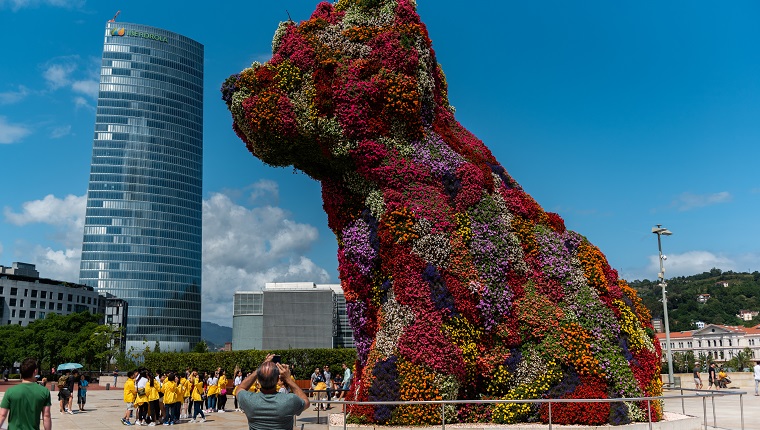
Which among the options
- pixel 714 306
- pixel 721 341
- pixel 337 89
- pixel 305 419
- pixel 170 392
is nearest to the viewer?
pixel 337 89

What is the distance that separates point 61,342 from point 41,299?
195 ft

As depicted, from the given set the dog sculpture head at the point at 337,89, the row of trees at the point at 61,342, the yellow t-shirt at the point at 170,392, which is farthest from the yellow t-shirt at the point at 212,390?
the row of trees at the point at 61,342

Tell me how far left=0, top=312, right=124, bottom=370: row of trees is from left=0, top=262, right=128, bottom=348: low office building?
36.3 meters

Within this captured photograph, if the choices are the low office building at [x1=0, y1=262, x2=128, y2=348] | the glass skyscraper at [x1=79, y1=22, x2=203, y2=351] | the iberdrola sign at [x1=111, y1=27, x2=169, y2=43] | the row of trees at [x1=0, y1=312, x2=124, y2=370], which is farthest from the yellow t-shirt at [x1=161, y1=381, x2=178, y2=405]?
the iberdrola sign at [x1=111, y1=27, x2=169, y2=43]

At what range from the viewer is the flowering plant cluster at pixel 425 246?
43.8ft

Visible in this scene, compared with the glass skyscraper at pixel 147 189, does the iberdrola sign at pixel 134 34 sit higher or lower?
higher

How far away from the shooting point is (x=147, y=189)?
462 ft

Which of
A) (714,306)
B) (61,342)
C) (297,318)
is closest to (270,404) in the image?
(61,342)

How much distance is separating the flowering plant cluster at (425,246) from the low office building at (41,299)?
349 ft

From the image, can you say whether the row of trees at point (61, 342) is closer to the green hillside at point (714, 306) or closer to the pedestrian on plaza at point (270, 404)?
the pedestrian on plaza at point (270, 404)

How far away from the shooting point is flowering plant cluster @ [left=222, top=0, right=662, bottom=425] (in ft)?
43.8

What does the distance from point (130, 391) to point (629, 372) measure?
14.2 metres

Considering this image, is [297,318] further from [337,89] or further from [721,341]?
[721,341]

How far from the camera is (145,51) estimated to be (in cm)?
14725
